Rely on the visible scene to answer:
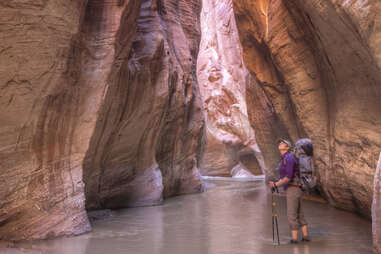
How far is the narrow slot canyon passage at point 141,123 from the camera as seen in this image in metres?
5.00

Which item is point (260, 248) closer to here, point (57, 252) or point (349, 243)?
point (349, 243)

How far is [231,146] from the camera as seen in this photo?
26406 mm

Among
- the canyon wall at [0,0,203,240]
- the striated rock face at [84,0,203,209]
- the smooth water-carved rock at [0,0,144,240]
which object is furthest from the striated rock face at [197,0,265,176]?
the smooth water-carved rock at [0,0,144,240]

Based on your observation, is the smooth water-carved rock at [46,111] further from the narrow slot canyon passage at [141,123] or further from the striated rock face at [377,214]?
the striated rock face at [377,214]

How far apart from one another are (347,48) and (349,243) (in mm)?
3377

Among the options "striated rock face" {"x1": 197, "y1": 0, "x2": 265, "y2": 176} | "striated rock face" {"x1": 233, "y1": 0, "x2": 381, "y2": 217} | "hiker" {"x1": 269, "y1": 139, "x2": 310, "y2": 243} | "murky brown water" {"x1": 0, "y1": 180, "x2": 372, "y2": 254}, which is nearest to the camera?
"murky brown water" {"x1": 0, "y1": 180, "x2": 372, "y2": 254}

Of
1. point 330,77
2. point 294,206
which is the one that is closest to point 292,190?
point 294,206

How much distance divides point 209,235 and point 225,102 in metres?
22.5

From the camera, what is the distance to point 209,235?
5465mm

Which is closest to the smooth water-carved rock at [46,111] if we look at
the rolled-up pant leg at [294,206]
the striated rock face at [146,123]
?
the striated rock face at [146,123]

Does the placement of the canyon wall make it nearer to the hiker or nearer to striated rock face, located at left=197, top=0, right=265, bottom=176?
the hiker

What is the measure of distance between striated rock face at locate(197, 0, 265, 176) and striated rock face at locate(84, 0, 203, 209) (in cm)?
1246

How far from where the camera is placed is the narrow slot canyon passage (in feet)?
16.4

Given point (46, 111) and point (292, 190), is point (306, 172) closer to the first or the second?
point (292, 190)
